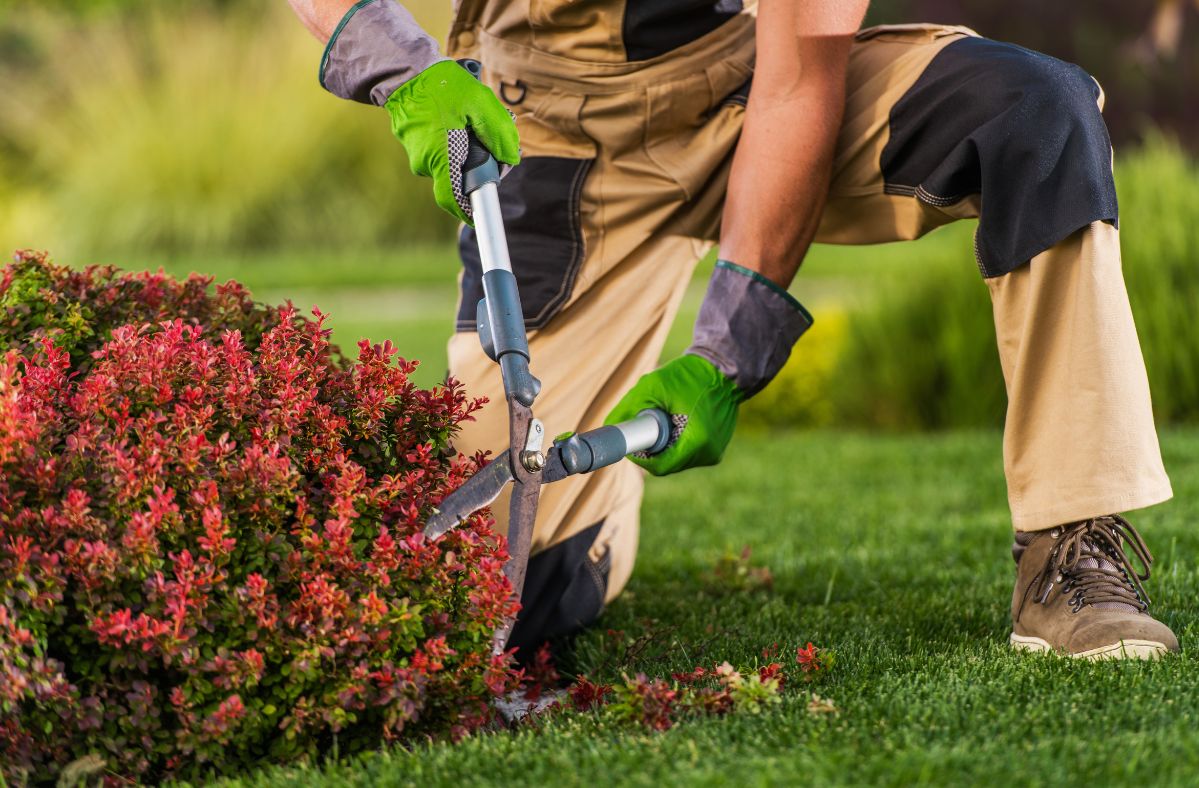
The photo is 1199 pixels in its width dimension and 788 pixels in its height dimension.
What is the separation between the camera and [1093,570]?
238 cm

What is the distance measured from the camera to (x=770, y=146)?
2615 mm

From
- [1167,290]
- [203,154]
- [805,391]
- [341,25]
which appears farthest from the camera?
[203,154]

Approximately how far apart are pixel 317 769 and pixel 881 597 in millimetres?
1567

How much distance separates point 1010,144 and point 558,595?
4.36 ft

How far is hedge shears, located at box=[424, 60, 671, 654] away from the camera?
2.01 metres

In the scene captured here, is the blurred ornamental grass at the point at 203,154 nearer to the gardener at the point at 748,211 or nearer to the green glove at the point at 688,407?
the gardener at the point at 748,211

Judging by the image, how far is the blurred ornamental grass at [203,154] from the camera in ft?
42.9

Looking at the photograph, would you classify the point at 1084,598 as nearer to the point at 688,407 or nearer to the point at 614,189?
the point at 688,407

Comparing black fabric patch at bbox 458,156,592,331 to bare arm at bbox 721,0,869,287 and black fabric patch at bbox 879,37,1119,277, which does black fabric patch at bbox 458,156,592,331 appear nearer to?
bare arm at bbox 721,0,869,287

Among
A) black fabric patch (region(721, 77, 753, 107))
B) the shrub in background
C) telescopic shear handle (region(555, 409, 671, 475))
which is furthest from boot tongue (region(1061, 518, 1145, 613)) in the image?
the shrub in background

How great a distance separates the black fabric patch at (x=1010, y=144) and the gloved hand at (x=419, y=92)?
2.72ft

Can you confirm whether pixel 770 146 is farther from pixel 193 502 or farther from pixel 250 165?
pixel 250 165

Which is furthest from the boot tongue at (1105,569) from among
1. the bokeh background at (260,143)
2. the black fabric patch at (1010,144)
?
the bokeh background at (260,143)

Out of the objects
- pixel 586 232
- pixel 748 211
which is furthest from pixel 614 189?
pixel 748 211
